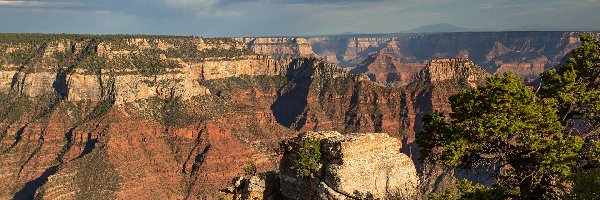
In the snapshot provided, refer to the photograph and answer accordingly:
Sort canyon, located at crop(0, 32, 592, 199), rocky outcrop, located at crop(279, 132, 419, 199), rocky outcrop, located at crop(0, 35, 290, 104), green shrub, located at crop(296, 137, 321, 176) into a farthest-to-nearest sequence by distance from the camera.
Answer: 1. rocky outcrop, located at crop(0, 35, 290, 104)
2. canyon, located at crop(0, 32, 592, 199)
3. green shrub, located at crop(296, 137, 321, 176)
4. rocky outcrop, located at crop(279, 132, 419, 199)

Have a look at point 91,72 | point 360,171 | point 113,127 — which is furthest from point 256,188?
point 91,72

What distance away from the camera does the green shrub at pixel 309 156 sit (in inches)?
1554

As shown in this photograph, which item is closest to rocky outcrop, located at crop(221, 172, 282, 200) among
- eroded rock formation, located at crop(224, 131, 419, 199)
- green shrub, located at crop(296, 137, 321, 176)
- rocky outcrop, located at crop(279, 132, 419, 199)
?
eroded rock formation, located at crop(224, 131, 419, 199)

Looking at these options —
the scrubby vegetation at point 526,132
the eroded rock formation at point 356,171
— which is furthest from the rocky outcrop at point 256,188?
the scrubby vegetation at point 526,132

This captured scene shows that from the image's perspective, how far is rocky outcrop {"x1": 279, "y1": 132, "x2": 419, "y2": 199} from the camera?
37250 mm

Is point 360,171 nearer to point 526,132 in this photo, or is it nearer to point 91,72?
point 526,132

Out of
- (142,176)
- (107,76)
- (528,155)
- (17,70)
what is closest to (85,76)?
(107,76)

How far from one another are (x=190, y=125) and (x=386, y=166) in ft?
447

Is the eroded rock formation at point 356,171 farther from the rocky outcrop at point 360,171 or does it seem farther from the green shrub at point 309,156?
the green shrub at point 309,156

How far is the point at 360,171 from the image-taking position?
123 ft

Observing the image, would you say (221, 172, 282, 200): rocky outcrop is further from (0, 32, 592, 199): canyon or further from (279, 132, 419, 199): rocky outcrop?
(0, 32, 592, 199): canyon

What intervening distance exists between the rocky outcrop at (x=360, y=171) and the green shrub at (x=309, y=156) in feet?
1.27

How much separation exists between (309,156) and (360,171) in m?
4.64

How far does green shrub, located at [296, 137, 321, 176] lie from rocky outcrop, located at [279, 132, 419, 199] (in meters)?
0.39
